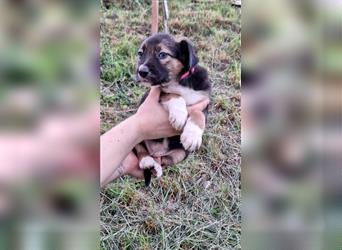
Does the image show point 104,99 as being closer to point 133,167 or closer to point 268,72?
point 133,167

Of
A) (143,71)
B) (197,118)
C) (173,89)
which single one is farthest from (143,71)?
(197,118)

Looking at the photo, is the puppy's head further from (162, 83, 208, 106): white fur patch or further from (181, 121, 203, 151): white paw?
(181, 121, 203, 151): white paw

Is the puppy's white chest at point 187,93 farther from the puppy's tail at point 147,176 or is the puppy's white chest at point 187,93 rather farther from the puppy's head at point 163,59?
the puppy's tail at point 147,176

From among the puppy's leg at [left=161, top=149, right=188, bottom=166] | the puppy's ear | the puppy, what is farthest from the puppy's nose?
the puppy's leg at [left=161, top=149, right=188, bottom=166]

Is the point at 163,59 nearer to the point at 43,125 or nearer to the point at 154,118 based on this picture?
the point at 154,118

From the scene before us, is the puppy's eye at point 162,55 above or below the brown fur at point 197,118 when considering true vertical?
above

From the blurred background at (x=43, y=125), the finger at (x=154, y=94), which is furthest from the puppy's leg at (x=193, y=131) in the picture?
the blurred background at (x=43, y=125)
